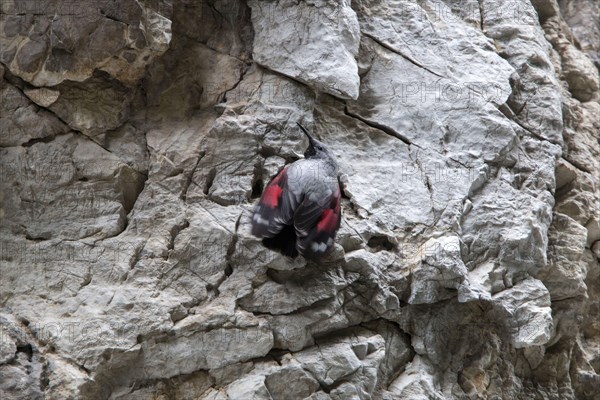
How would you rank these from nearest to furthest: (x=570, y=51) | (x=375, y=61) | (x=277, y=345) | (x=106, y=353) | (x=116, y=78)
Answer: (x=106, y=353) → (x=277, y=345) → (x=116, y=78) → (x=375, y=61) → (x=570, y=51)

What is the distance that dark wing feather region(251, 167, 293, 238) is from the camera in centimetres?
389

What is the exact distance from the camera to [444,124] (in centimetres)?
492

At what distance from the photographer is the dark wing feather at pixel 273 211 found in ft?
12.8

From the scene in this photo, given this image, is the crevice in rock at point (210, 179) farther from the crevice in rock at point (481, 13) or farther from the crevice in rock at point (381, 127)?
the crevice in rock at point (481, 13)

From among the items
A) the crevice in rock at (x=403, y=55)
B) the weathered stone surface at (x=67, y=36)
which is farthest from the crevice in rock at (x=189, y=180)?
the crevice in rock at (x=403, y=55)

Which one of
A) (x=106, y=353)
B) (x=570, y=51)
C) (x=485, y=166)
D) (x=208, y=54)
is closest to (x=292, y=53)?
(x=208, y=54)

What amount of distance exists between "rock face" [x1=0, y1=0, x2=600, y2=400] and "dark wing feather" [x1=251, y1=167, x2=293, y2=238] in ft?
0.64

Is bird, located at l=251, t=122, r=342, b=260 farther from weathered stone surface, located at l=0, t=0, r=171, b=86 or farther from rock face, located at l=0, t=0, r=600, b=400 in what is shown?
weathered stone surface, located at l=0, t=0, r=171, b=86

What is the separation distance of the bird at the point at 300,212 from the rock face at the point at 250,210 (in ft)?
0.66

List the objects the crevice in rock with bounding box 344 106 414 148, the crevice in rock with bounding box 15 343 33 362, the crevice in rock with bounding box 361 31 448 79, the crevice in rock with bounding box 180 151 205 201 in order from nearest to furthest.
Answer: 1. the crevice in rock with bounding box 15 343 33 362
2. the crevice in rock with bounding box 180 151 205 201
3. the crevice in rock with bounding box 344 106 414 148
4. the crevice in rock with bounding box 361 31 448 79

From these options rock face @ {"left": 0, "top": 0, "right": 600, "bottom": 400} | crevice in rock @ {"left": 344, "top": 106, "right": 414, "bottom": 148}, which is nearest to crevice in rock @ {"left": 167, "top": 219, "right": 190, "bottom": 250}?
rock face @ {"left": 0, "top": 0, "right": 600, "bottom": 400}

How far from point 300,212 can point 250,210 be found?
1.41 ft

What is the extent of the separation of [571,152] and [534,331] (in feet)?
5.59

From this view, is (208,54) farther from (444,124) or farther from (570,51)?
(570,51)
